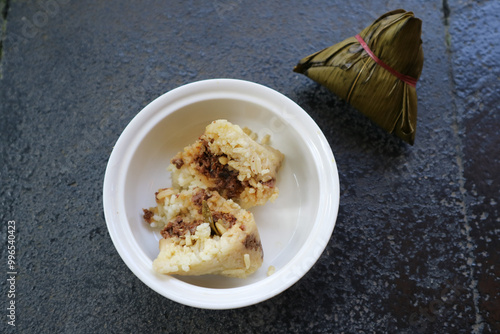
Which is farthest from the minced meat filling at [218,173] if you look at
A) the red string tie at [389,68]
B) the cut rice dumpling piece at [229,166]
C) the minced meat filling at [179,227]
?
the red string tie at [389,68]

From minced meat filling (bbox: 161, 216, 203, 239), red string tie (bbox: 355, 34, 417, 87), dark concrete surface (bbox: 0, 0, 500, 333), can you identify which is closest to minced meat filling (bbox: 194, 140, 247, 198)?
minced meat filling (bbox: 161, 216, 203, 239)

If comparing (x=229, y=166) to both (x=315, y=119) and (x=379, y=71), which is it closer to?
(x=315, y=119)

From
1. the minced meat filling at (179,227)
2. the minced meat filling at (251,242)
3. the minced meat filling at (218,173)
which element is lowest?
the minced meat filling at (179,227)

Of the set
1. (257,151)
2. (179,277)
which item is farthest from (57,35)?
(179,277)

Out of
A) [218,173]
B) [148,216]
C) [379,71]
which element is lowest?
[148,216]

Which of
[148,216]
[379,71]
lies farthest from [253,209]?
[379,71]

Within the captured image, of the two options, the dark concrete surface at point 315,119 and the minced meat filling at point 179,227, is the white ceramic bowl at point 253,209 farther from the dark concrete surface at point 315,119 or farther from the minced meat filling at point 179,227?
the dark concrete surface at point 315,119

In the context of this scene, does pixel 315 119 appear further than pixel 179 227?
Yes
